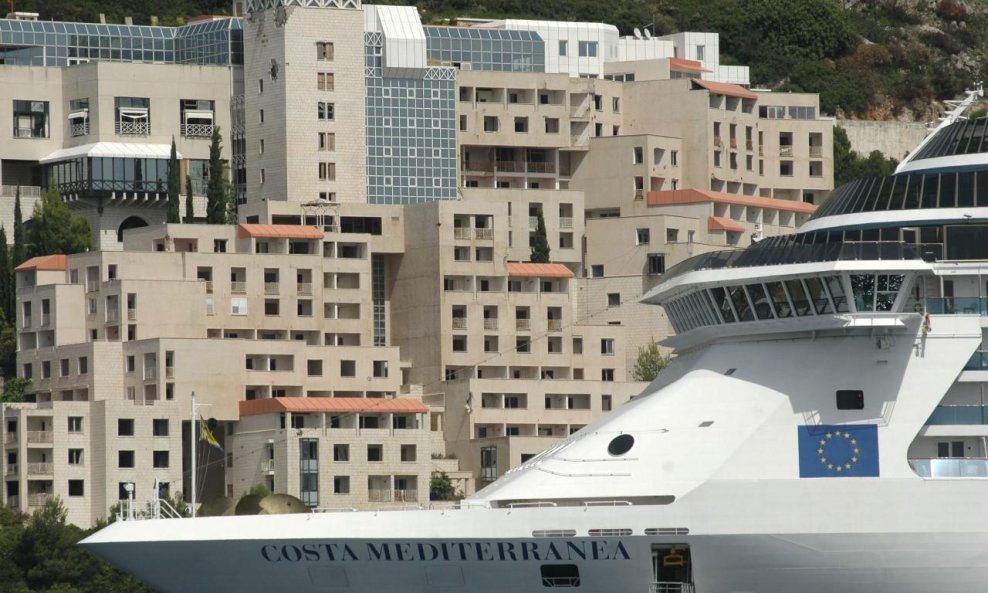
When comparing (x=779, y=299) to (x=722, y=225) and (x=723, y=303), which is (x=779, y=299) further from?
(x=722, y=225)

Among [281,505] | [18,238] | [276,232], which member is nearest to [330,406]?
[276,232]

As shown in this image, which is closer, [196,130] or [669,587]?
[669,587]

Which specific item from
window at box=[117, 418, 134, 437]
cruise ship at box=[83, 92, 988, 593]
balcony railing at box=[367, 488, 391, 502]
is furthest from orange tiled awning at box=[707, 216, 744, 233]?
cruise ship at box=[83, 92, 988, 593]

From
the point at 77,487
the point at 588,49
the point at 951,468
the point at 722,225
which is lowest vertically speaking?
the point at 77,487

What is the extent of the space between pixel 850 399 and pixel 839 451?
111 cm

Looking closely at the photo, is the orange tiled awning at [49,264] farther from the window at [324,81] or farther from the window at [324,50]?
the window at [324,50]

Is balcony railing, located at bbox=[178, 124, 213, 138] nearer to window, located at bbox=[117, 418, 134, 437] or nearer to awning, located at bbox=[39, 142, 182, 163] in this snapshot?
awning, located at bbox=[39, 142, 182, 163]

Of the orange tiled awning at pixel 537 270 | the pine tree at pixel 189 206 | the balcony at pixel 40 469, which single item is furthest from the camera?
the orange tiled awning at pixel 537 270

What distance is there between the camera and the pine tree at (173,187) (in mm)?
95812

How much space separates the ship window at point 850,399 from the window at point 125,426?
3996cm

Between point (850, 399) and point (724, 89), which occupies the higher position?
point (724, 89)

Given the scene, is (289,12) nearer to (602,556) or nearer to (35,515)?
(35,515)

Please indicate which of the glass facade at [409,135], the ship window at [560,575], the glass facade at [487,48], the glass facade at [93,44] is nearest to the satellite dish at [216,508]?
the ship window at [560,575]

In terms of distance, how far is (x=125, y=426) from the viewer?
281 feet
